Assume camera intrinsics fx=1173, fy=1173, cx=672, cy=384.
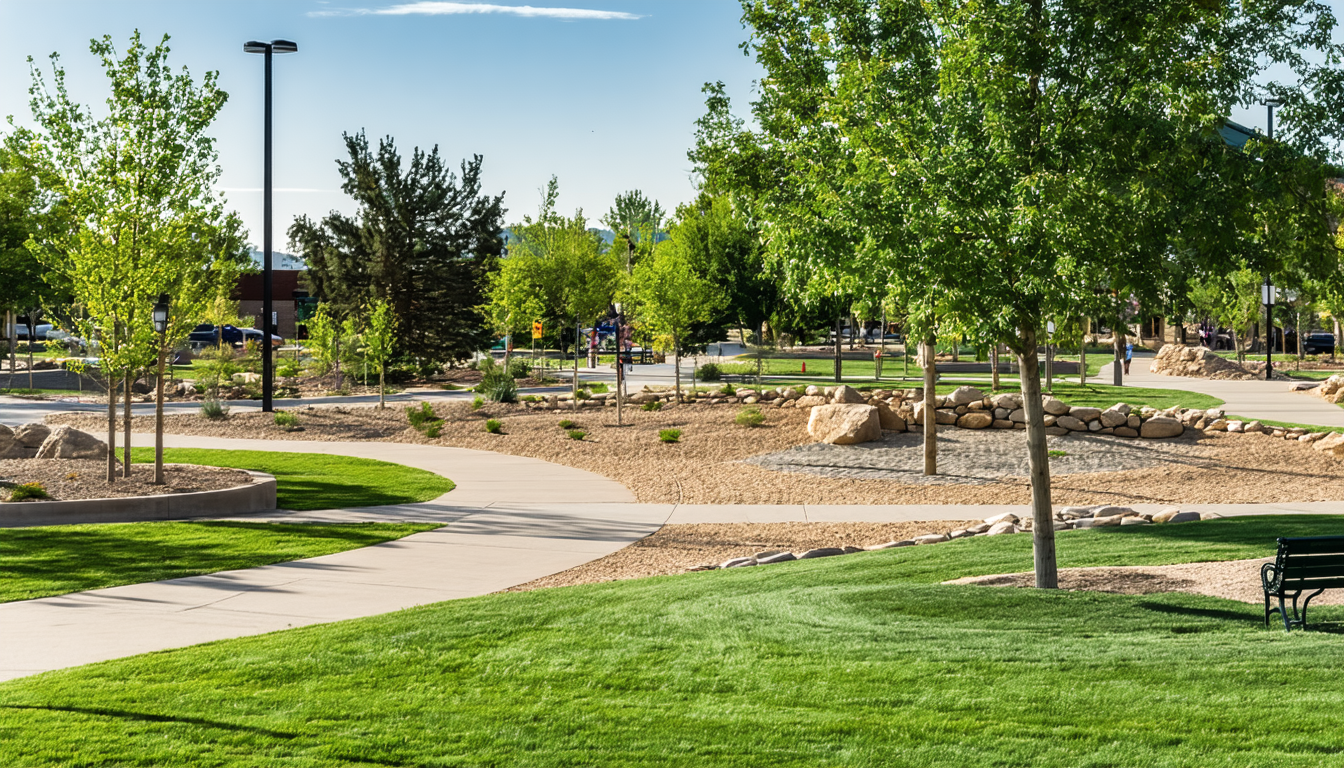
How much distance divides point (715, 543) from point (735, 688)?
621 cm

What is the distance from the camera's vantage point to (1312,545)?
8.17 meters

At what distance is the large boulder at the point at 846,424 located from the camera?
64.4 feet

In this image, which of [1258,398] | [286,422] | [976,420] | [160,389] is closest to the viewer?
[160,389]

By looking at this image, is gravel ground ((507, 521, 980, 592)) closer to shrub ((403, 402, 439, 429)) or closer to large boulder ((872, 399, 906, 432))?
large boulder ((872, 399, 906, 432))

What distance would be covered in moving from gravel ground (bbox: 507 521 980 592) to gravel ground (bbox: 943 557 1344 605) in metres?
2.87

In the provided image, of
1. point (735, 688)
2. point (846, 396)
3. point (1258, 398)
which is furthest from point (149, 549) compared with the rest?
point (1258, 398)

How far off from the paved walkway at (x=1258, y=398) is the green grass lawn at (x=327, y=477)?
16647 millimetres

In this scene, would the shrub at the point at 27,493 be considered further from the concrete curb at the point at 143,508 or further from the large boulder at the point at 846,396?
the large boulder at the point at 846,396

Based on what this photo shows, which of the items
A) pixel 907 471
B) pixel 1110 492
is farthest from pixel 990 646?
pixel 907 471

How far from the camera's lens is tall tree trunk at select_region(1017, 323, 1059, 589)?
9.05 metres

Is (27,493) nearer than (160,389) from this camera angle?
Yes

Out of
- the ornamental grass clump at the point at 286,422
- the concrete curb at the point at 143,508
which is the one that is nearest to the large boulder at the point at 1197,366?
the ornamental grass clump at the point at 286,422

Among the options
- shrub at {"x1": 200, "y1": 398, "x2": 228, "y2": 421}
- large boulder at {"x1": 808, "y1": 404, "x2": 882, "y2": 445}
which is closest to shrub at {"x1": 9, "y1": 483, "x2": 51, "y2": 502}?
shrub at {"x1": 200, "y1": 398, "x2": 228, "y2": 421}

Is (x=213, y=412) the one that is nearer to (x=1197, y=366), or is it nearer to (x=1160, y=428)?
(x=1160, y=428)
